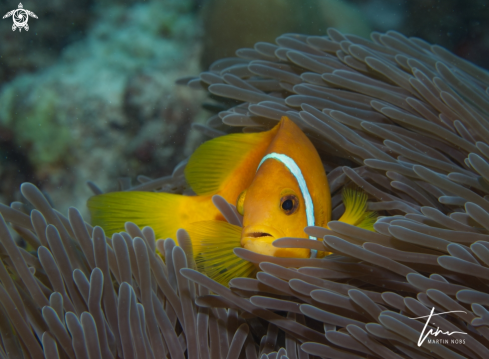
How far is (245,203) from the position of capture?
1231 mm

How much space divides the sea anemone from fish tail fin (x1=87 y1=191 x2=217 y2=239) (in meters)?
0.12

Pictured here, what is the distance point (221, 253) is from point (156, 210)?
0.45 m

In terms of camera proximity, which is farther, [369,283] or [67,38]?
[67,38]

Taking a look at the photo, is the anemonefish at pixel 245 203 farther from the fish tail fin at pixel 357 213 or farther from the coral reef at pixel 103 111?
the coral reef at pixel 103 111

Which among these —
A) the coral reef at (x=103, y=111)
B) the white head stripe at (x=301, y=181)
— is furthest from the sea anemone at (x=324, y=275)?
the coral reef at (x=103, y=111)

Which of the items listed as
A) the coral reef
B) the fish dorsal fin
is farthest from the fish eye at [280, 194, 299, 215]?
the coral reef

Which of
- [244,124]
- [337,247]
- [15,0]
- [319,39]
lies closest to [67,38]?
[15,0]

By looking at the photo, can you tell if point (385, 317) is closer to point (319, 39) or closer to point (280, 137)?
point (280, 137)

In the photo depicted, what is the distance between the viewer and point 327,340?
1232 millimetres

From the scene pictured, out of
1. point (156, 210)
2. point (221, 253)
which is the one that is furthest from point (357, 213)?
point (156, 210)

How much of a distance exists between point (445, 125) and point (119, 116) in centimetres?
183

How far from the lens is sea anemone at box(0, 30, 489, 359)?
110 centimetres

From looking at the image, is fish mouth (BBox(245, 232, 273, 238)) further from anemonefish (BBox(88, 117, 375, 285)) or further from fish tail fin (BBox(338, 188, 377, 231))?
fish tail fin (BBox(338, 188, 377, 231))

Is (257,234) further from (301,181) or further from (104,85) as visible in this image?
(104,85)
